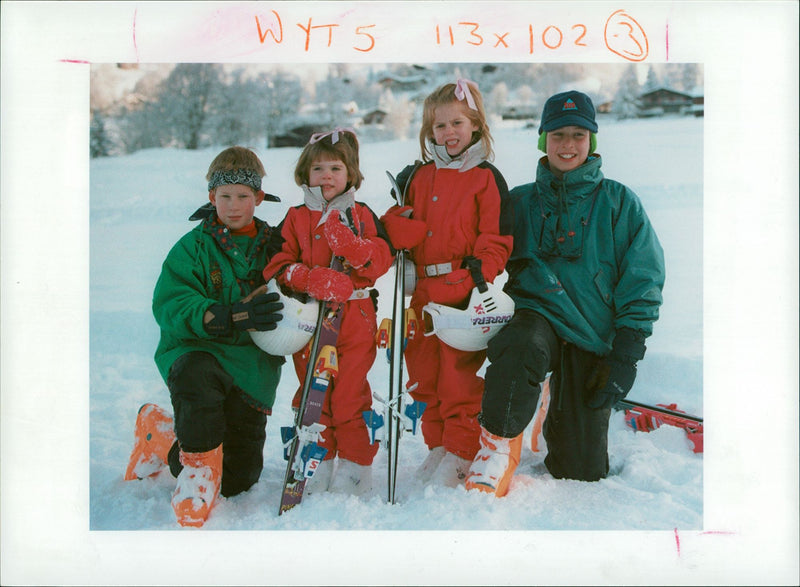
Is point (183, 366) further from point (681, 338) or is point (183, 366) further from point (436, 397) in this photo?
point (681, 338)

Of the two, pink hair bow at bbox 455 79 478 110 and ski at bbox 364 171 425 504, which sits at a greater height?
pink hair bow at bbox 455 79 478 110

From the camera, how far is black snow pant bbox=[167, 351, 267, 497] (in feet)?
9.52

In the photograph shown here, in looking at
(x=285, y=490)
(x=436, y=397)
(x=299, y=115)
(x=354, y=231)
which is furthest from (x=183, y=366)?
(x=299, y=115)

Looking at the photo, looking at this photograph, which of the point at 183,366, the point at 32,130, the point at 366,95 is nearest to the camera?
the point at 183,366

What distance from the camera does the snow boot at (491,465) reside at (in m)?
2.93

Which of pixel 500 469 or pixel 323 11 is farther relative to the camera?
pixel 323 11

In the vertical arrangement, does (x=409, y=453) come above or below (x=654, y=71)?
below

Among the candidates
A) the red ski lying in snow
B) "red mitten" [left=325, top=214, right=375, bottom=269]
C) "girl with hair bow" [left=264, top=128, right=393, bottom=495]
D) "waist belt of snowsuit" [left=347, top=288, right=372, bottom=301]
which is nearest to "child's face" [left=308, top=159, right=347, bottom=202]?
"girl with hair bow" [left=264, top=128, right=393, bottom=495]

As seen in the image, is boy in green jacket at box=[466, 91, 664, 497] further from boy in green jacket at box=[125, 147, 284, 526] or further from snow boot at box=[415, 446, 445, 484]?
boy in green jacket at box=[125, 147, 284, 526]

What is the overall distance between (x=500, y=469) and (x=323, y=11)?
1.99 m

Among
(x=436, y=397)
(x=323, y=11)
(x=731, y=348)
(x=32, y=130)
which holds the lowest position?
(x=436, y=397)

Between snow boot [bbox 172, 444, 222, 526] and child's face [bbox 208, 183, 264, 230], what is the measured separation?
910 mm

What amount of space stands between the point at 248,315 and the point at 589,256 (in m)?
1.37

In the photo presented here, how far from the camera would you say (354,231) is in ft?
9.74
